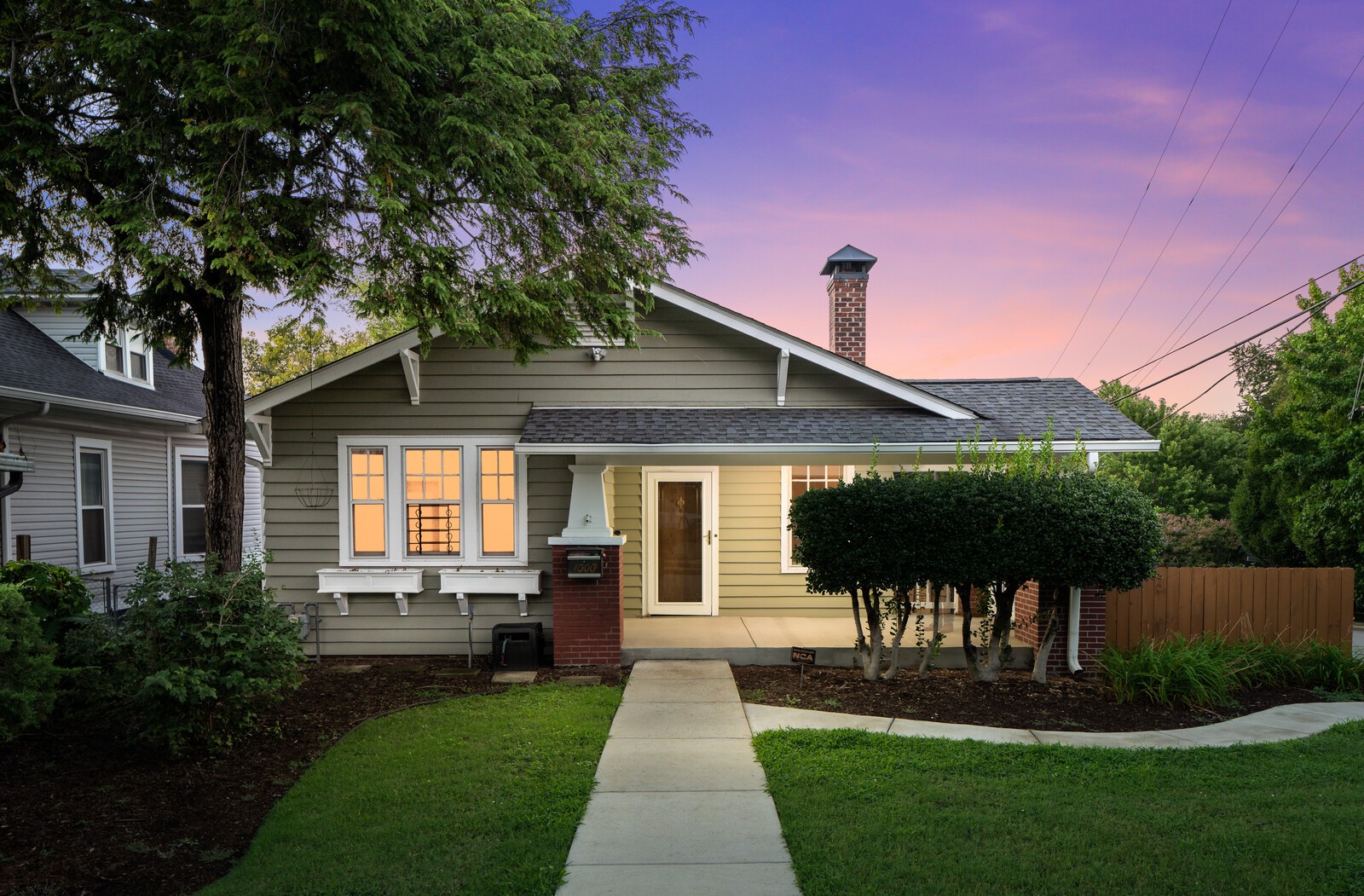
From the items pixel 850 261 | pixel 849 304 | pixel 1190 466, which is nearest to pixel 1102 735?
pixel 849 304

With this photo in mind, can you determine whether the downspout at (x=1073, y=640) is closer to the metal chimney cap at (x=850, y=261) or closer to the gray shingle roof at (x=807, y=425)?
the gray shingle roof at (x=807, y=425)

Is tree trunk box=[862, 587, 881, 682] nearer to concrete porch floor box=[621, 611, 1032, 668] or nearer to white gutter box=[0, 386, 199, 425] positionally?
concrete porch floor box=[621, 611, 1032, 668]

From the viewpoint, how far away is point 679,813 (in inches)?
181

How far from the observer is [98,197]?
694 centimetres

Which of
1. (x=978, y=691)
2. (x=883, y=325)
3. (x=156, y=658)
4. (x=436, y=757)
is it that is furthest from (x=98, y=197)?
(x=883, y=325)

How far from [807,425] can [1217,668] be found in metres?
4.44

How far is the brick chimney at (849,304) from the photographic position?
10500 mm

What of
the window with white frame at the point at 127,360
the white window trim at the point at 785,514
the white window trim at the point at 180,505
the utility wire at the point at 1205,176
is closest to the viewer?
the white window trim at the point at 785,514

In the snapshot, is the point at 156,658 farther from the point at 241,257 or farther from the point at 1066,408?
the point at 1066,408

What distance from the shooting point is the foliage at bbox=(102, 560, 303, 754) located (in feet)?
17.8

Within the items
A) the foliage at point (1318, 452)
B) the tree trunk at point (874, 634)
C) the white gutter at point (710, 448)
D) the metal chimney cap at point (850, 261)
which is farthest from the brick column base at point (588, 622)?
the foliage at point (1318, 452)

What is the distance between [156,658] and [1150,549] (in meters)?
8.20

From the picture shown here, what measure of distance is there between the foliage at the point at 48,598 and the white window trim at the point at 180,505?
7.07 meters

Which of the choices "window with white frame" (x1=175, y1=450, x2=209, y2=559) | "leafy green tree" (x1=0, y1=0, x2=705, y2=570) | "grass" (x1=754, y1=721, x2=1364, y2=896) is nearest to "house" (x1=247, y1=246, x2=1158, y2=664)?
"leafy green tree" (x1=0, y1=0, x2=705, y2=570)
